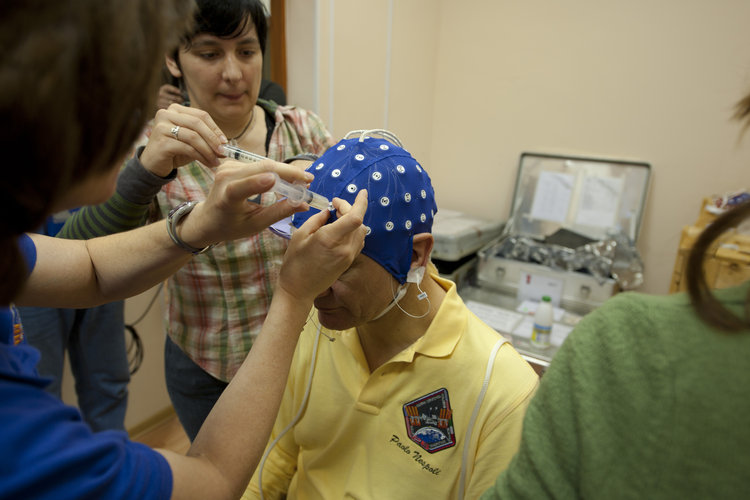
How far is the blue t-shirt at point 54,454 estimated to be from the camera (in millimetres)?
463

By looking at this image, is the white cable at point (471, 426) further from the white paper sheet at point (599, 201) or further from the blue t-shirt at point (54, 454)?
the white paper sheet at point (599, 201)

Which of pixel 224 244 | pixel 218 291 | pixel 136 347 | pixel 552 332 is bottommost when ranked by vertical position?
pixel 136 347

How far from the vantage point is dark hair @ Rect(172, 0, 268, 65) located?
131 centimetres

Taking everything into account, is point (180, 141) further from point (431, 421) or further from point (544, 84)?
point (544, 84)

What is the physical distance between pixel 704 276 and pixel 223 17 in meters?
1.35

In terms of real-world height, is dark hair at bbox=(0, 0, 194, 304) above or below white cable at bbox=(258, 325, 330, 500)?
above

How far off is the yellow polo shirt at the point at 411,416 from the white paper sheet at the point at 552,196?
6.67ft

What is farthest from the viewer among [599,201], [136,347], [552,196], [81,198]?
[552,196]

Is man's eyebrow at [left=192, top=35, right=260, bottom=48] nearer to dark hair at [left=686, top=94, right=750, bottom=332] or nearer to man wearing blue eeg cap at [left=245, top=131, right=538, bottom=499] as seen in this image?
man wearing blue eeg cap at [left=245, top=131, right=538, bottom=499]

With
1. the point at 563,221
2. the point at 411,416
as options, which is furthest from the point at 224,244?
the point at 563,221

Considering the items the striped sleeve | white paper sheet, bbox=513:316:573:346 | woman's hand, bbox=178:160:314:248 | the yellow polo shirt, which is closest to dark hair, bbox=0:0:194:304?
woman's hand, bbox=178:160:314:248

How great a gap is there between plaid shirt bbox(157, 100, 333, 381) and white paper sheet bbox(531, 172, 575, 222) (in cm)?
214

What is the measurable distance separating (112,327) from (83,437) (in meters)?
1.92

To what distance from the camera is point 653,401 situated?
40 centimetres
